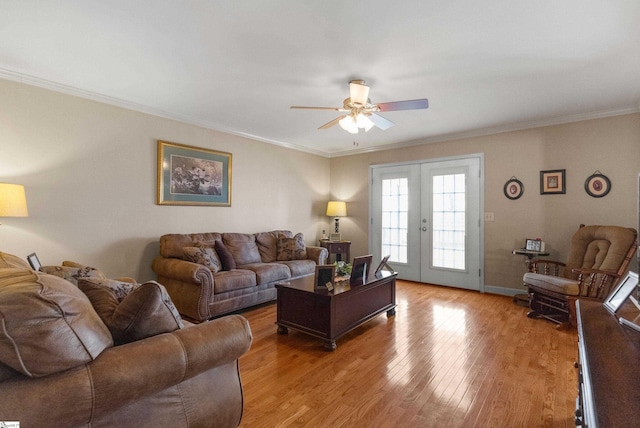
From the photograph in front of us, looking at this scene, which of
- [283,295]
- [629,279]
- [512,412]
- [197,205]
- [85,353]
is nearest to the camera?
[85,353]

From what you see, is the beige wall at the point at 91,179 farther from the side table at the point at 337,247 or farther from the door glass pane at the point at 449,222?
the door glass pane at the point at 449,222

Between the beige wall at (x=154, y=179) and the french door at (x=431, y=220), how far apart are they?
8.0 inches

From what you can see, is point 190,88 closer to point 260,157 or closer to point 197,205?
point 197,205

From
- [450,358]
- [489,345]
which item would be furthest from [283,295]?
[489,345]

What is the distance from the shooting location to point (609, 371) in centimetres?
98

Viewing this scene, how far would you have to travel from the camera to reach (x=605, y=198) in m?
3.77

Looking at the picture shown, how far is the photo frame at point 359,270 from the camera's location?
3059 millimetres

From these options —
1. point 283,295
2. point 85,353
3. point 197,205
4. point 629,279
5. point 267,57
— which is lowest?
point 283,295

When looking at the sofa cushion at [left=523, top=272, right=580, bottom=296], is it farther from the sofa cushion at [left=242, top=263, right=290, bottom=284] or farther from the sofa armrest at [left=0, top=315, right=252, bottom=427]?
the sofa armrest at [left=0, top=315, right=252, bottom=427]

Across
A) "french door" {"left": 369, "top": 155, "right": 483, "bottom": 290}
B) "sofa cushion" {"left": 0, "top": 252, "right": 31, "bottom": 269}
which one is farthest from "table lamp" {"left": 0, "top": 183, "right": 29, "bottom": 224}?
"french door" {"left": 369, "top": 155, "right": 483, "bottom": 290}

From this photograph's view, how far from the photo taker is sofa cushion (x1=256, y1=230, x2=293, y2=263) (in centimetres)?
467

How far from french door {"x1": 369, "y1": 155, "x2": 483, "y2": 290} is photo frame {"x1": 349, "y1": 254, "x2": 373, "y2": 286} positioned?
2.31m

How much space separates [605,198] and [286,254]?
13.7 ft

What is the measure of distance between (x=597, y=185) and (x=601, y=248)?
34.2 inches
